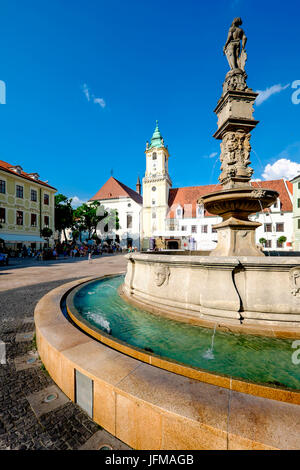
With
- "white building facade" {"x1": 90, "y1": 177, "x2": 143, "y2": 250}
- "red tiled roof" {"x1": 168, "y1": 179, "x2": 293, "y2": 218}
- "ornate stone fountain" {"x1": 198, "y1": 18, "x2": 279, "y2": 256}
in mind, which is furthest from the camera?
"white building facade" {"x1": 90, "y1": 177, "x2": 143, "y2": 250}

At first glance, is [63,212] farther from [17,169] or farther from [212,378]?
[212,378]

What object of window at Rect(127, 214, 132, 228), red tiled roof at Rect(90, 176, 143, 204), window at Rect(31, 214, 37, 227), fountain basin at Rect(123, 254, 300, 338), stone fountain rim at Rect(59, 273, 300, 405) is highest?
red tiled roof at Rect(90, 176, 143, 204)

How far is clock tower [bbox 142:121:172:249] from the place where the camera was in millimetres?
41219

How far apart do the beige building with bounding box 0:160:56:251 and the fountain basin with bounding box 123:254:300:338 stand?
27.9 metres

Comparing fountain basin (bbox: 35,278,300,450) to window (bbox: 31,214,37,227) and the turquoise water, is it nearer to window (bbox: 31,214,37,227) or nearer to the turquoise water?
the turquoise water

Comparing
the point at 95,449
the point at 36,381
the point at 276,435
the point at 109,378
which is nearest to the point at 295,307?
the point at 276,435

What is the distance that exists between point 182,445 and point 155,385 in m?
0.38

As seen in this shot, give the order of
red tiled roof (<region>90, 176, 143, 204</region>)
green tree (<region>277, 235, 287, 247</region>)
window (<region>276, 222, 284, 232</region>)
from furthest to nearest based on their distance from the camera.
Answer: red tiled roof (<region>90, 176, 143, 204</region>)
window (<region>276, 222, 284, 232</region>)
green tree (<region>277, 235, 287, 247</region>)

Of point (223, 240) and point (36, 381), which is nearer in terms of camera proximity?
point (36, 381)

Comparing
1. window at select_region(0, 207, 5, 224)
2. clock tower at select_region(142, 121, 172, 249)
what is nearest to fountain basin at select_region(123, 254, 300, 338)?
window at select_region(0, 207, 5, 224)

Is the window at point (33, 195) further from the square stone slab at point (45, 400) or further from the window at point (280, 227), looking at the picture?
the window at point (280, 227)

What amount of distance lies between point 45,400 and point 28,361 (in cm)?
94
